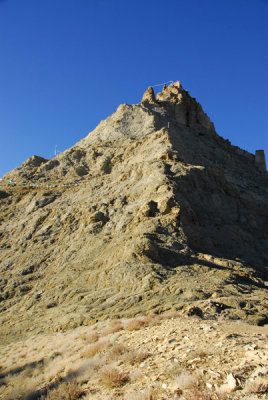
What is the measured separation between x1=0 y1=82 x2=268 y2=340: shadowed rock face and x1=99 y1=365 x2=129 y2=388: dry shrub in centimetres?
453

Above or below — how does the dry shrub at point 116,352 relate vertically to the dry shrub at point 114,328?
below

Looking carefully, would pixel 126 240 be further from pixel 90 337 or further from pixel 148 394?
pixel 148 394

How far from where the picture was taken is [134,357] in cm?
656

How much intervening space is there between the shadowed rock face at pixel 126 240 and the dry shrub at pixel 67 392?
5068mm

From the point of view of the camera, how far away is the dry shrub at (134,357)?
21.2ft

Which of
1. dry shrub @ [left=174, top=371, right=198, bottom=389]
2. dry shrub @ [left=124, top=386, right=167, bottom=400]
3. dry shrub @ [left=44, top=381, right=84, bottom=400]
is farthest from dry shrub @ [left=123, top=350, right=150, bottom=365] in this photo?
dry shrub @ [left=174, top=371, right=198, bottom=389]

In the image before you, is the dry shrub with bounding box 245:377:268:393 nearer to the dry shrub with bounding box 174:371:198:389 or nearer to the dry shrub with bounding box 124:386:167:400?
the dry shrub with bounding box 174:371:198:389

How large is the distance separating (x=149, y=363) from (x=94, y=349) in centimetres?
235

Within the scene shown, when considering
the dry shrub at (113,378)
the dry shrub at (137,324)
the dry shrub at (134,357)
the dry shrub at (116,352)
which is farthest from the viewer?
the dry shrub at (137,324)

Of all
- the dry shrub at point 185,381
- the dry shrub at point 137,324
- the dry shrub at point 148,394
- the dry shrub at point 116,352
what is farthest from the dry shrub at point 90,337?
the dry shrub at point 185,381

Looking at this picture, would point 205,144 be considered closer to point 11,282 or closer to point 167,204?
point 167,204

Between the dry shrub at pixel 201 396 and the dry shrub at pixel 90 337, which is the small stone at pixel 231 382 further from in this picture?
the dry shrub at pixel 90 337

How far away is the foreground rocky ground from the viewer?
4.82m

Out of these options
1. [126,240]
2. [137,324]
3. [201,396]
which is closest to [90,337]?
[137,324]
